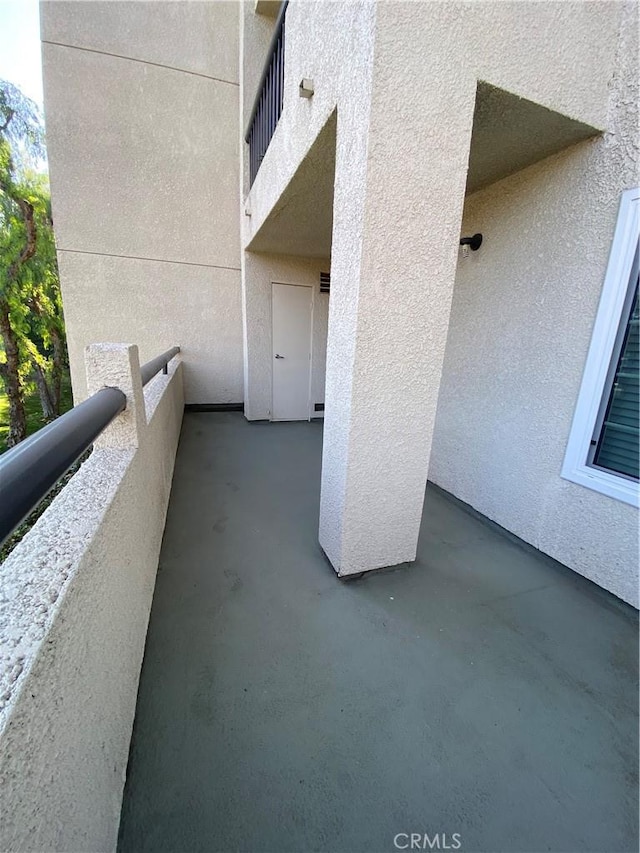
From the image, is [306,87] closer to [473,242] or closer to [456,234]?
[456,234]

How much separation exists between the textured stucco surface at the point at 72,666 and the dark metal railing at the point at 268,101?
353cm

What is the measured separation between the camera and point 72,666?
764 millimetres

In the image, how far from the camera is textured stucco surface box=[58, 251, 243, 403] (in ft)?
16.4

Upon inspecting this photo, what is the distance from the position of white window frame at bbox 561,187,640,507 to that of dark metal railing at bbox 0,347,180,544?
2502mm

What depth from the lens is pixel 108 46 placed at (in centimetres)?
450

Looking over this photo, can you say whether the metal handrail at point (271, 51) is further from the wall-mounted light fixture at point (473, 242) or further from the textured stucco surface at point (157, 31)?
the wall-mounted light fixture at point (473, 242)

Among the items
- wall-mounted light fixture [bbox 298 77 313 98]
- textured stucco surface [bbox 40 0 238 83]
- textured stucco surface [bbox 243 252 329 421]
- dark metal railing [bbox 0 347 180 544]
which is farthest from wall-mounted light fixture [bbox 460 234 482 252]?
textured stucco surface [bbox 40 0 238 83]

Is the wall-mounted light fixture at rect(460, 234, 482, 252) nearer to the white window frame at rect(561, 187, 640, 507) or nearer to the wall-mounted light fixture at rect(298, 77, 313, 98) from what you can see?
the white window frame at rect(561, 187, 640, 507)

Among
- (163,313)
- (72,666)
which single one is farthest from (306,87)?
(163,313)

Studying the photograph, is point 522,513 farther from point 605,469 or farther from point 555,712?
point 555,712

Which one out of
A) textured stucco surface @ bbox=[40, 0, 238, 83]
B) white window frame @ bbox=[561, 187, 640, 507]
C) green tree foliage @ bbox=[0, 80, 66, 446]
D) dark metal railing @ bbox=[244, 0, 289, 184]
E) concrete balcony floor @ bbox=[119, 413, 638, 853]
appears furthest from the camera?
green tree foliage @ bbox=[0, 80, 66, 446]

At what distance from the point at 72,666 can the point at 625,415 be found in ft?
8.63

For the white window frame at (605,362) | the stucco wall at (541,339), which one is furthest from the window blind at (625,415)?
the stucco wall at (541,339)

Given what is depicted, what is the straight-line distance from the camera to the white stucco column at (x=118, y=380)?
1.43 m
